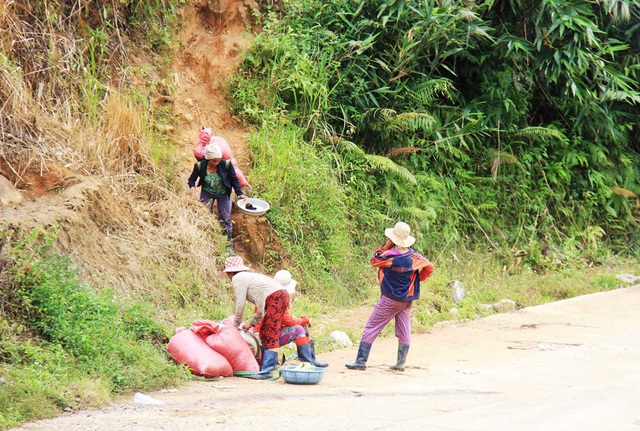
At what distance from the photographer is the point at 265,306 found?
802cm

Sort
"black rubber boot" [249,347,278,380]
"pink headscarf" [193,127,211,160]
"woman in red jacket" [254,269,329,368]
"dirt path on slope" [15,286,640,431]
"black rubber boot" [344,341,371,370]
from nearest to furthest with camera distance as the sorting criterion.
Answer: "dirt path on slope" [15,286,640,431] < "black rubber boot" [249,347,278,380] < "woman in red jacket" [254,269,329,368] < "black rubber boot" [344,341,371,370] < "pink headscarf" [193,127,211,160]

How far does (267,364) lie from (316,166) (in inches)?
199

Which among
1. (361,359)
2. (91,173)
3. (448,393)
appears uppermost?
(91,173)

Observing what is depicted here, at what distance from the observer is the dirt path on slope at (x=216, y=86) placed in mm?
11688

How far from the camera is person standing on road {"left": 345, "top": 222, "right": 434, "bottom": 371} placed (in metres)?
8.66

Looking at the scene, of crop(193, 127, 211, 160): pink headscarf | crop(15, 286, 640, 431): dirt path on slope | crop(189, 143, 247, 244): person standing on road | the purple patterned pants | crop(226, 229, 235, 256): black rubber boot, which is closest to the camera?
crop(15, 286, 640, 431): dirt path on slope

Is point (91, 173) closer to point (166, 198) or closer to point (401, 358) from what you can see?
point (166, 198)

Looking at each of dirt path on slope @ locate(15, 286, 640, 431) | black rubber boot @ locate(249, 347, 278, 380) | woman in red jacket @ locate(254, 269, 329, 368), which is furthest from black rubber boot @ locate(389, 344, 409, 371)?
black rubber boot @ locate(249, 347, 278, 380)

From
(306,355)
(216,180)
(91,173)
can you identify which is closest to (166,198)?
(216,180)

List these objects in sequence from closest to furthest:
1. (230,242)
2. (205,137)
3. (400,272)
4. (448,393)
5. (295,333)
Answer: (448,393)
(295,333)
(400,272)
(230,242)
(205,137)

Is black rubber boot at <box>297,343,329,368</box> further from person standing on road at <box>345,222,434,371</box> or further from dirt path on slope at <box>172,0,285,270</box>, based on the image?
dirt path on slope at <box>172,0,285,270</box>

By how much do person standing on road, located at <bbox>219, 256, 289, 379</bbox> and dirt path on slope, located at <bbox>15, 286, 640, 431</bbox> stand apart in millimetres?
250

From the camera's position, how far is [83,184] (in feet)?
31.1

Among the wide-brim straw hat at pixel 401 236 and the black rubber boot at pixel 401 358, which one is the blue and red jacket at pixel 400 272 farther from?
the black rubber boot at pixel 401 358
